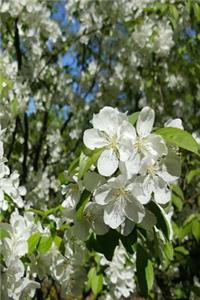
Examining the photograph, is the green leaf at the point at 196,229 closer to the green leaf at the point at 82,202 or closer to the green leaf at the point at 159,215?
the green leaf at the point at 159,215

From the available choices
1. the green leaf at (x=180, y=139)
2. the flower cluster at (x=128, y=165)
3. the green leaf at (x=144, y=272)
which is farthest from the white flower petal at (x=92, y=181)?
the green leaf at (x=144, y=272)

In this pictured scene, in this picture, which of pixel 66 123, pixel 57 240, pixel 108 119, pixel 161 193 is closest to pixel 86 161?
pixel 108 119

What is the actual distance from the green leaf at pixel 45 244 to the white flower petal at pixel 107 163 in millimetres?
561

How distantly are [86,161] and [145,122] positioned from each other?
229 millimetres

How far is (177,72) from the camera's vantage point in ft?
20.1

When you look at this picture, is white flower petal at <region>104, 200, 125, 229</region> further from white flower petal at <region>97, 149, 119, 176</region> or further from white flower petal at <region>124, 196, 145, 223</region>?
white flower petal at <region>97, 149, 119, 176</region>

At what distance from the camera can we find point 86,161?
6.06ft

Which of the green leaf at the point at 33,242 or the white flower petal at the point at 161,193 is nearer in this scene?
the white flower petal at the point at 161,193

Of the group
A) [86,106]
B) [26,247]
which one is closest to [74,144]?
[86,106]

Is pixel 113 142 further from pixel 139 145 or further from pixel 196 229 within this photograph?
pixel 196 229

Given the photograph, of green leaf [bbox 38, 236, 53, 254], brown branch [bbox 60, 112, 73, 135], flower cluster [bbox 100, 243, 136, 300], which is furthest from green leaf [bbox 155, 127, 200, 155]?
brown branch [bbox 60, 112, 73, 135]

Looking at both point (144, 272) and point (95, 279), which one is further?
point (95, 279)

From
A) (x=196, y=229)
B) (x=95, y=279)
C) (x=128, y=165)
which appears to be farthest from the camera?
(x=95, y=279)

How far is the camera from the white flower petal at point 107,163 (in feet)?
5.82
